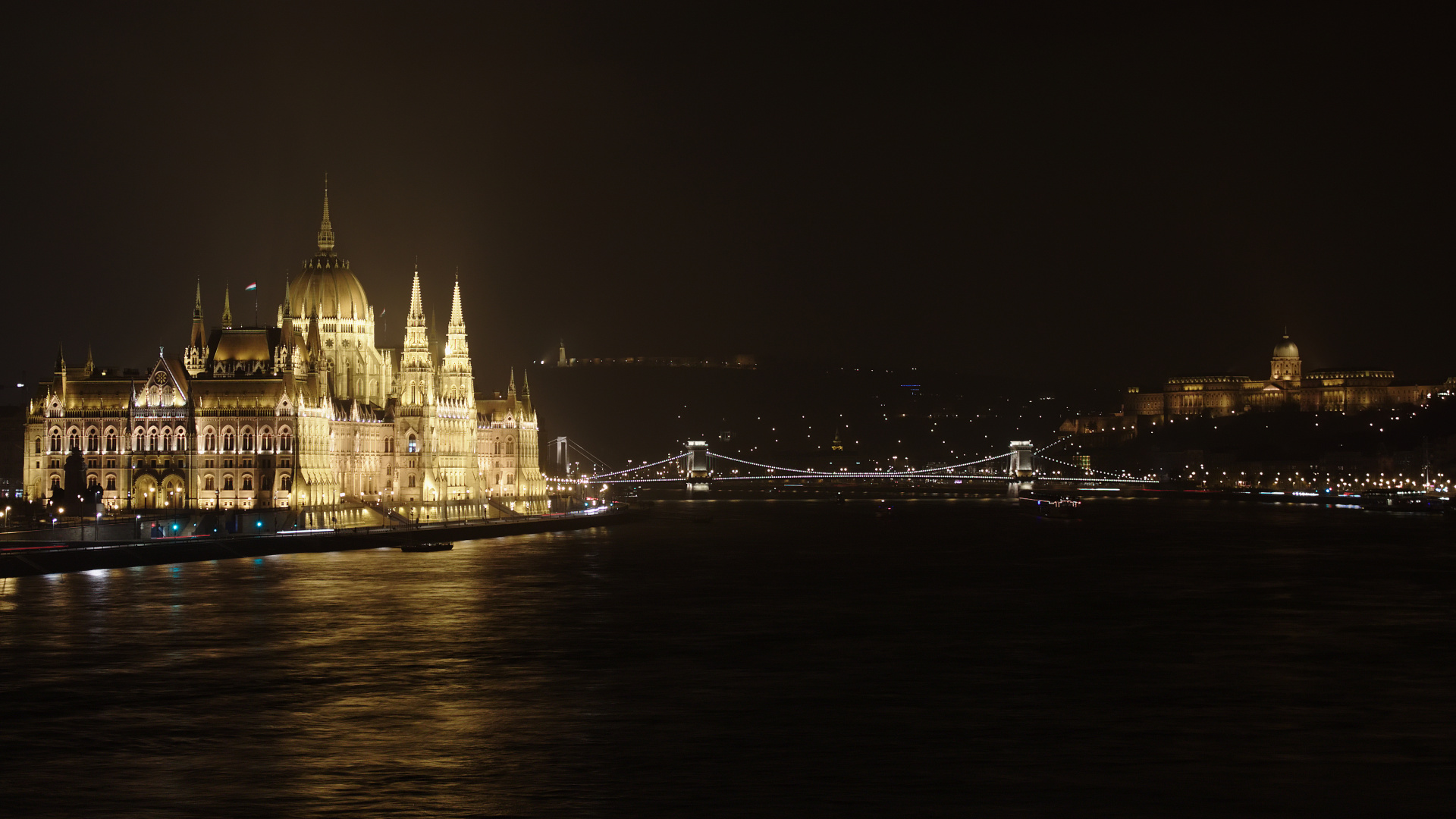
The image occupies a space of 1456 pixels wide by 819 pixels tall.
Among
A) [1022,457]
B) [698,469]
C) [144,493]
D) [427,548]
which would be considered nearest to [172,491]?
[144,493]

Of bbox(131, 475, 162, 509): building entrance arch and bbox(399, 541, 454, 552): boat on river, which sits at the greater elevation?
bbox(131, 475, 162, 509): building entrance arch

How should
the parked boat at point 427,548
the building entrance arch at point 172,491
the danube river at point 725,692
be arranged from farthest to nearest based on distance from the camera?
the building entrance arch at point 172,491 → the parked boat at point 427,548 → the danube river at point 725,692

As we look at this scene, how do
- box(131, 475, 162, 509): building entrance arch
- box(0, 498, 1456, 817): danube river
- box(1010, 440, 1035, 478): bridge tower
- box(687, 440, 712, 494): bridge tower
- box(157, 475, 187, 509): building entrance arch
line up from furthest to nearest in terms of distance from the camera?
box(1010, 440, 1035, 478): bridge tower → box(687, 440, 712, 494): bridge tower → box(157, 475, 187, 509): building entrance arch → box(131, 475, 162, 509): building entrance arch → box(0, 498, 1456, 817): danube river

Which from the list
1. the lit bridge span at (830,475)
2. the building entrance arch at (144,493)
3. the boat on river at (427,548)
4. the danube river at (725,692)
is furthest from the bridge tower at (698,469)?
the danube river at (725,692)

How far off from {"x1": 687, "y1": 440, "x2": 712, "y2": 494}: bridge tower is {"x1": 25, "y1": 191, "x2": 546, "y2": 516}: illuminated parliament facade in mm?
63621

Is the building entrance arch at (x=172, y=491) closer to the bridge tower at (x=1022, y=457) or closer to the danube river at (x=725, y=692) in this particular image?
the danube river at (x=725, y=692)

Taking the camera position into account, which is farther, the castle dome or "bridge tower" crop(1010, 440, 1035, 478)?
"bridge tower" crop(1010, 440, 1035, 478)

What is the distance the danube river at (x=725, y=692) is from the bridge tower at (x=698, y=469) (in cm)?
10914

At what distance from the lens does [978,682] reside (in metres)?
31.5

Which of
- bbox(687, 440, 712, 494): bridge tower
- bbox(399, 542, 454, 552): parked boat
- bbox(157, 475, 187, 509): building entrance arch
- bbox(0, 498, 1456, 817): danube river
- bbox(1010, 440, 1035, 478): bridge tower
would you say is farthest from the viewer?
bbox(1010, 440, 1035, 478): bridge tower

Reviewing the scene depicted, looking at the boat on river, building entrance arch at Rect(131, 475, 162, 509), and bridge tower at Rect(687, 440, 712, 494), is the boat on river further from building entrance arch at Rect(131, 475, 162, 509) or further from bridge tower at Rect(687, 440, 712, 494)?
bridge tower at Rect(687, 440, 712, 494)

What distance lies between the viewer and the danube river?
2130 cm

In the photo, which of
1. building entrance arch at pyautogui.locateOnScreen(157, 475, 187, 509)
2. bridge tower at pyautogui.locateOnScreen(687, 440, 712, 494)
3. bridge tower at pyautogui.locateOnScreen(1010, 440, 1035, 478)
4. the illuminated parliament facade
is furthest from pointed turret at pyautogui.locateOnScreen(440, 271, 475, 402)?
bridge tower at pyautogui.locateOnScreen(1010, 440, 1035, 478)

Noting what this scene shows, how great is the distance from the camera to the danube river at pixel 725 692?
21297mm
